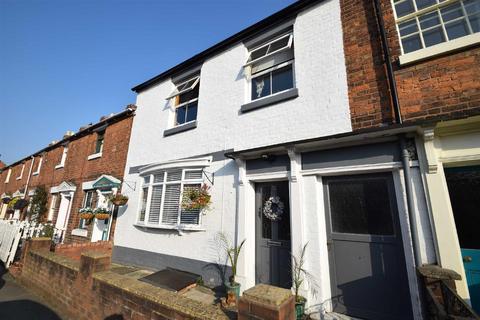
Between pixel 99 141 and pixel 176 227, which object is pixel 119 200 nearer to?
pixel 176 227

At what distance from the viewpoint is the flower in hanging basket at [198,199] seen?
5.54 metres

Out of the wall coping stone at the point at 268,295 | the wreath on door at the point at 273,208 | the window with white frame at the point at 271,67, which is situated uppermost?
the window with white frame at the point at 271,67

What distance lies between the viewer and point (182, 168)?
6566mm

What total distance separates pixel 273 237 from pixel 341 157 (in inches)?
88.4

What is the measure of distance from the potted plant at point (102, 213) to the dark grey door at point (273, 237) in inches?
237

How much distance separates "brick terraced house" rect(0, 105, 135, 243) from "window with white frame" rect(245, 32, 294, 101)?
5737 millimetres

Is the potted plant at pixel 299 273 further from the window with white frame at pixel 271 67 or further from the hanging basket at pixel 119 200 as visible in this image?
the hanging basket at pixel 119 200

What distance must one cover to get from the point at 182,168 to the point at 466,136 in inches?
242

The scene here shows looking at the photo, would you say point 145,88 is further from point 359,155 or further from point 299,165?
point 359,155

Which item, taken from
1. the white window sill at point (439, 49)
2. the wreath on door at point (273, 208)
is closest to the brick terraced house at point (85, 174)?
the wreath on door at point (273, 208)

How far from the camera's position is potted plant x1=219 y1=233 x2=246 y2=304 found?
4.43m

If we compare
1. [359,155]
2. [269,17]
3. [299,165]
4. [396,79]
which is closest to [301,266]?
[299,165]

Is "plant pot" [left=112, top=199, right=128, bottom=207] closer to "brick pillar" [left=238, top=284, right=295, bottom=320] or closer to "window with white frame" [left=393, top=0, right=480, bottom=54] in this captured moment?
"brick pillar" [left=238, top=284, right=295, bottom=320]

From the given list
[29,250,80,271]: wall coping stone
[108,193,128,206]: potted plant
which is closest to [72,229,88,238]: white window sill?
[108,193,128,206]: potted plant
